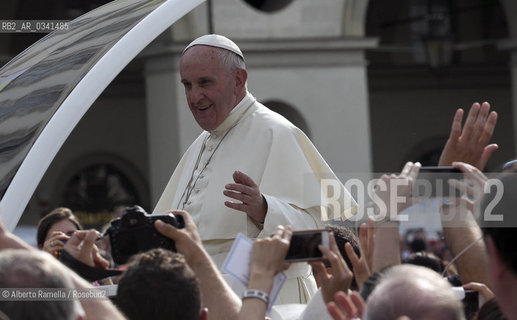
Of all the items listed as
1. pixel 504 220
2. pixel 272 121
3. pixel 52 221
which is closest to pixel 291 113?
pixel 52 221

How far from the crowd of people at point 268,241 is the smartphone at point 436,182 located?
0.21 ft

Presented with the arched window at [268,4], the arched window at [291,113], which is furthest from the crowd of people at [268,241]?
the arched window at [268,4]

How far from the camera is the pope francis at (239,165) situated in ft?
16.2

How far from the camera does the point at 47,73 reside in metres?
4.82

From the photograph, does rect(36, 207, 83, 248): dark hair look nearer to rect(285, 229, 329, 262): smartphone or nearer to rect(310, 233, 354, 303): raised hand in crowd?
rect(310, 233, 354, 303): raised hand in crowd

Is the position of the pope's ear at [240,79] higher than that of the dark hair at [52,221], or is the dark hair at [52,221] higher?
the pope's ear at [240,79]

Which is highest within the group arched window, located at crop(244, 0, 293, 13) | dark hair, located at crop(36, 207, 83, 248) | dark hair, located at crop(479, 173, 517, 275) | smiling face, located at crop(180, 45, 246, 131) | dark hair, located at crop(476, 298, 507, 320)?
arched window, located at crop(244, 0, 293, 13)

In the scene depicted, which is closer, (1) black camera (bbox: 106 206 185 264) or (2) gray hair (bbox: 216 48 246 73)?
(1) black camera (bbox: 106 206 185 264)

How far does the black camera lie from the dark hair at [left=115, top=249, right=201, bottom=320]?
43 centimetres

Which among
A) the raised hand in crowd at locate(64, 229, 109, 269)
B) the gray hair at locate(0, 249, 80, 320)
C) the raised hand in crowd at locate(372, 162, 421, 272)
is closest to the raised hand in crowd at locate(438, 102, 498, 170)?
the raised hand in crowd at locate(372, 162, 421, 272)

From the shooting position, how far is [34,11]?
18.6 m

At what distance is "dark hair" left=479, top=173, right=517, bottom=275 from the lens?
252 cm

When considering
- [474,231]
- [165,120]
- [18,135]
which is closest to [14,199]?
[18,135]

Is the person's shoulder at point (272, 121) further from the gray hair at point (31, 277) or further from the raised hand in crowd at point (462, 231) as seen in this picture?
the gray hair at point (31, 277)
